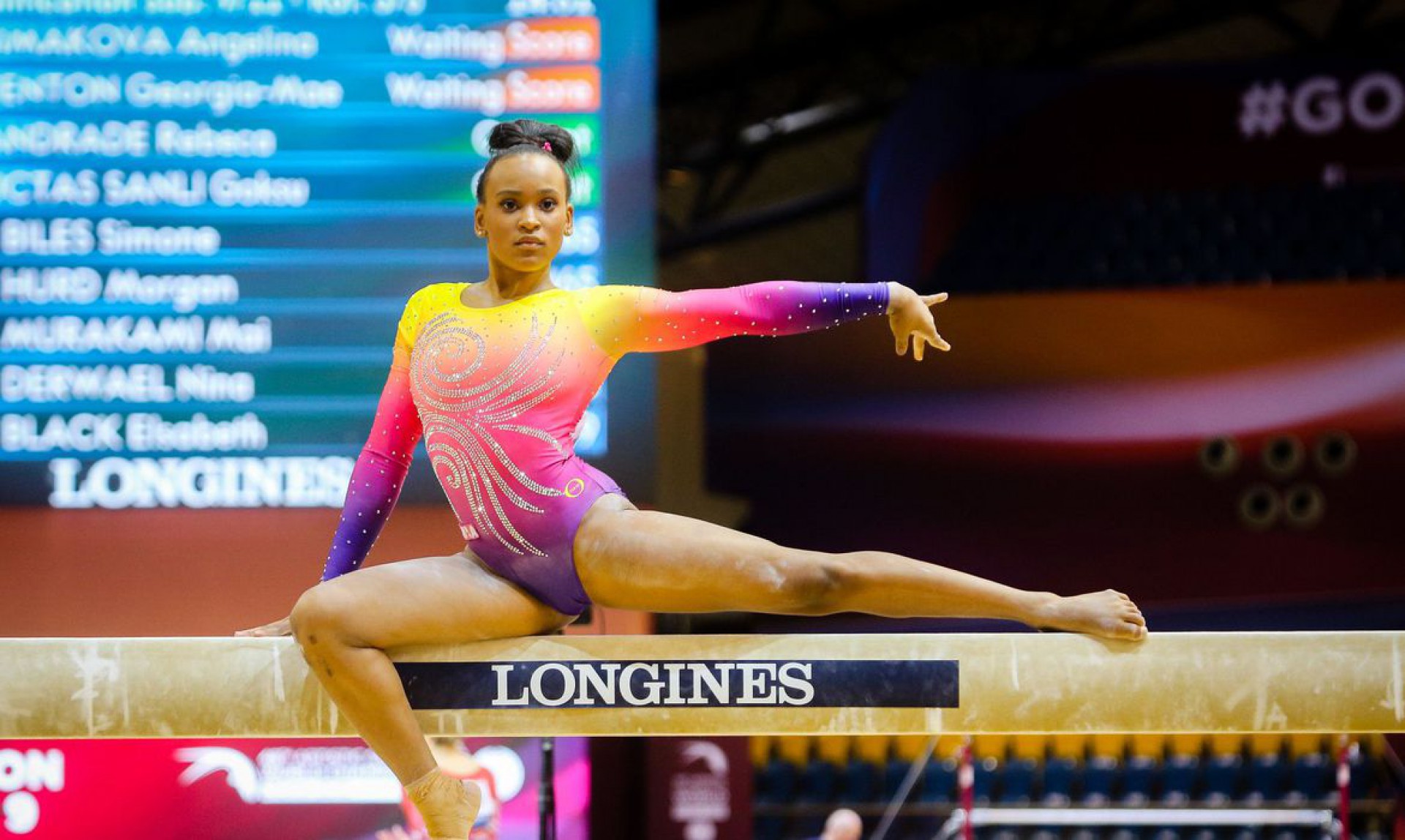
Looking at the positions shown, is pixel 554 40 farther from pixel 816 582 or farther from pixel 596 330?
pixel 816 582

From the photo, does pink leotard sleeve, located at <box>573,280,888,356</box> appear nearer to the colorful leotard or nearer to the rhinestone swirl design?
Answer: the colorful leotard

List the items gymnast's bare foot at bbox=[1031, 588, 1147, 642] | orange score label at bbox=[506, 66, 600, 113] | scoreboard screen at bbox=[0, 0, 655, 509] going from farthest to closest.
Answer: orange score label at bbox=[506, 66, 600, 113] < scoreboard screen at bbox=[0, 0, 655, 509] < gymnast's bare foot at bbox=[1031, 588, 1147, 642]

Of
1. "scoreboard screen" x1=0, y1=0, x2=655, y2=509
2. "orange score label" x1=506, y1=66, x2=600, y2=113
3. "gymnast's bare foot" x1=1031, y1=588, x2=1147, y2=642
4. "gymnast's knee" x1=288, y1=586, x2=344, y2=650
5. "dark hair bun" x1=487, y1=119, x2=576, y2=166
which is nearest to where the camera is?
"gymnast's knee" x1=288, y1=586, x2=344, y2=650

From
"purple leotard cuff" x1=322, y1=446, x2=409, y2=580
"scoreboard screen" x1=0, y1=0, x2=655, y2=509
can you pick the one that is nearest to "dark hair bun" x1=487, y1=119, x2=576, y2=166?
"purple leotard cuff" x1=322, y1=446, x2=409, y2=580

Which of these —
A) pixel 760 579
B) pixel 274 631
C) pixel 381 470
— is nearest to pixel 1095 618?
pixel 760 579

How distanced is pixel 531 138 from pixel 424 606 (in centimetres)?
89

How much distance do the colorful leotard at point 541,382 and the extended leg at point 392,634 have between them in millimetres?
112

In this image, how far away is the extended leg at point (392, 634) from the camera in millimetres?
2568

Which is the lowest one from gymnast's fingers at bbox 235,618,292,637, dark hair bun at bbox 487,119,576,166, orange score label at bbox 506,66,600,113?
gymnast's fingers at bbox 235,618,292,637

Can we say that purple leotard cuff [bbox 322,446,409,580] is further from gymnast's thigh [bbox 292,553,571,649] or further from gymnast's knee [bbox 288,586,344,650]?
gymnast's knee [bbox 288,586,344,650]

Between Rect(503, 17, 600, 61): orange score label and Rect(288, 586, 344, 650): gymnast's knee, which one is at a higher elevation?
Rect(503, 17, 600, 61): orange score label

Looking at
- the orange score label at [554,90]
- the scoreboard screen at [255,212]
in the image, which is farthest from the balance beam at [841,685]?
the orange score label at [554,90]

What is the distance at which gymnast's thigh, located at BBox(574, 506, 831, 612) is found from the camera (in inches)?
103

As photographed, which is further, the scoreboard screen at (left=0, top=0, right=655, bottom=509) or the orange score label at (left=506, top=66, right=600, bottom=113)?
the orange score label at (left=506, top=66, right=600, bottom=113)
